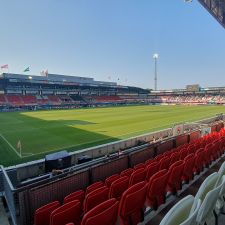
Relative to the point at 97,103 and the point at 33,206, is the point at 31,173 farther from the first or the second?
the point at 97,103

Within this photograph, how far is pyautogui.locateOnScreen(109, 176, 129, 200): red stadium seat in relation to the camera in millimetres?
4110

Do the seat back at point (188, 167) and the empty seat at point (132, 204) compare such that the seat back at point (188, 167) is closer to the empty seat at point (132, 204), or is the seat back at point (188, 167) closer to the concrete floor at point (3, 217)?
the empty seat at point (132, 204)

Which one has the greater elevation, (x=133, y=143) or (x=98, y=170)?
(x=98, y=170)

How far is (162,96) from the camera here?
9144cm

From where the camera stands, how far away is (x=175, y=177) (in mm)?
4727

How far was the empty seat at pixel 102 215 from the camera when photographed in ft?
8.67

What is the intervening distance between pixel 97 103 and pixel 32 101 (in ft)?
60.7

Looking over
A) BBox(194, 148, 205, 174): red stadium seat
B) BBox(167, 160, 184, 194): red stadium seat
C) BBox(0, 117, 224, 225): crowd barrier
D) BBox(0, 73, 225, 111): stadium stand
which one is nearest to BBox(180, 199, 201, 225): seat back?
BBox(167, 160, 184, 194): red stadium seat

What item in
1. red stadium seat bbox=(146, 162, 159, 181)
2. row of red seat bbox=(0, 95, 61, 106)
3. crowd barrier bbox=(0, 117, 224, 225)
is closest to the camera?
crowd barrier bbox=(0, 117, 224, 225)

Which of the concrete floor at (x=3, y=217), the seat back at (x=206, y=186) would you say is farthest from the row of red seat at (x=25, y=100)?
the seat back at (x=206, y=186)

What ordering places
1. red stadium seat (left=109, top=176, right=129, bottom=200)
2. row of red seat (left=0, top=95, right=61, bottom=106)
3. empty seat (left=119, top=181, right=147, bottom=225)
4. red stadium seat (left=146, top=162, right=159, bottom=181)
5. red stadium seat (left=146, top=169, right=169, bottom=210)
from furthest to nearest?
1. row of red seat (left=0, top=95, right=61, bottom=106)
2. red stadium seat (left=146, top=162, right=159, bottom=181)
3. red stadium seat (left=109, top=176, right=129, bottom=200)
4. red stadium seat (left=146, top=169, right=169, bottom=210)
5. empty seat (left=119, top=181, right=147, bottom=225)

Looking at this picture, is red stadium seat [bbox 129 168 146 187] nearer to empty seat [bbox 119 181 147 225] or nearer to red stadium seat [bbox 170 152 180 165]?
empty seat [bbox 119 181 147 225]

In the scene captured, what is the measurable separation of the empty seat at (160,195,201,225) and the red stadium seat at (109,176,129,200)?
1.92 meters

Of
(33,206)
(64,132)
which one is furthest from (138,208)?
(64,132)
